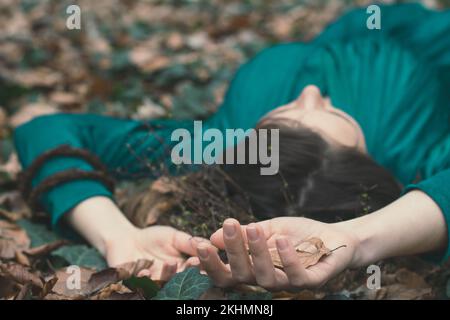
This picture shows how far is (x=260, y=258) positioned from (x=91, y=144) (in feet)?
2.86

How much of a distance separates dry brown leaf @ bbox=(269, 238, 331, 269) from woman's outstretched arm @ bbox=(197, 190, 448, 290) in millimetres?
10

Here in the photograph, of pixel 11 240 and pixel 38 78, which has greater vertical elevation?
pixel 38 78

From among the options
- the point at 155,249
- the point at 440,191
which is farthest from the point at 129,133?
the point at 440,191

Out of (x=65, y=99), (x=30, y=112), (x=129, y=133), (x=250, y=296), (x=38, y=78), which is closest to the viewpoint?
(x=250, y=296)

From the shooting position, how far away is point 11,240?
1.46m

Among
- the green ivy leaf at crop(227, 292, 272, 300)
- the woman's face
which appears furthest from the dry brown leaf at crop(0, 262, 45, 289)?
the woman's face

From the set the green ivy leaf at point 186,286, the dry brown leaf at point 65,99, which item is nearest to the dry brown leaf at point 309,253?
the green ivy leaf at point 186,286

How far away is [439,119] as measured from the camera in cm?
186

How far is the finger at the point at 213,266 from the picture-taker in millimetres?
1049

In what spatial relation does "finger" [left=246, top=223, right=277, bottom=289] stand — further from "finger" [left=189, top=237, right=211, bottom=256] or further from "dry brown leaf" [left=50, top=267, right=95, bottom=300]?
"dry brown leaf" [left=50, top=267, right=95, bottom=300]

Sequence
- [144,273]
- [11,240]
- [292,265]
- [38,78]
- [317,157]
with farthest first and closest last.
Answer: [38,78]
[11,240]
[317,157]
[144,273]
[292,265]

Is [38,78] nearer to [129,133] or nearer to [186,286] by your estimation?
[129,133]

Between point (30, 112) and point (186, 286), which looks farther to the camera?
point (30, 112)

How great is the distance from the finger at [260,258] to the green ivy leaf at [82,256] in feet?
1.41
